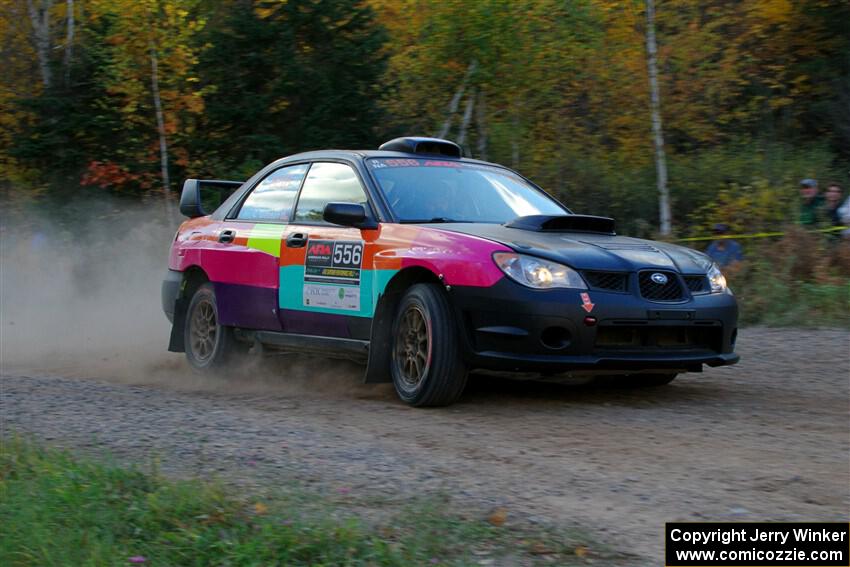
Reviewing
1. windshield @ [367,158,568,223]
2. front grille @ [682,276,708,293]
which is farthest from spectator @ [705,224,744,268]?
front grille @ [682,276,708,293]

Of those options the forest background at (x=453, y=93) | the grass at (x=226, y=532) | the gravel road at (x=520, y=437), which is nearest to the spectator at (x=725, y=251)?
the forest background at (x=453, y=93)

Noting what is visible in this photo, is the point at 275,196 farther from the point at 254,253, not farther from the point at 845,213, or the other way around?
the point at 845,213

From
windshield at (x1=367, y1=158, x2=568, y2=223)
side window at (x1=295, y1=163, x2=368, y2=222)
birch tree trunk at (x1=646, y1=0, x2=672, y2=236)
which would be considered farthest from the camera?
birch tree trunk at (x1=646, y1=0, x2=672, y2=236)

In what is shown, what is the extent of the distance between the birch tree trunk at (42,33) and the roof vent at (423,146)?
16.1 meters

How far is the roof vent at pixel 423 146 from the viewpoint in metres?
7.65

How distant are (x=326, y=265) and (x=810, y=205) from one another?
25.9 feet

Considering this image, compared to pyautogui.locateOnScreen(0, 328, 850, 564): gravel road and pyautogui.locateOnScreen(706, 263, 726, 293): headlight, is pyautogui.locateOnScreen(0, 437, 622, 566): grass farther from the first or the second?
pyautogui.locateOnScreen(706, 263, 726, 293): headlight

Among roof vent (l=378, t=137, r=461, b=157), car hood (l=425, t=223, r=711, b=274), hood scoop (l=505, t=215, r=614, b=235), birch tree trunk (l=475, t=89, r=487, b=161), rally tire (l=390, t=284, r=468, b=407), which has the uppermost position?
birch tree trunk (l=475, t=89, r=487, b=161)

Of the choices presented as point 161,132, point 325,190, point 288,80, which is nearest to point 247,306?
point 325,190

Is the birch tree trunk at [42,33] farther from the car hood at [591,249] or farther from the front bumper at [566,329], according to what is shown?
the front bumper at [566,329]

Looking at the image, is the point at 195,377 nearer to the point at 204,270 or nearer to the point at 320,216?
the point at 204,270

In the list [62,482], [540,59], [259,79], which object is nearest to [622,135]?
[540,59]

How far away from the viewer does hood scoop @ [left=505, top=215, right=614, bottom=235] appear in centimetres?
657

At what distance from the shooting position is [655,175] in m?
17.2
